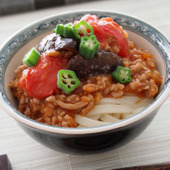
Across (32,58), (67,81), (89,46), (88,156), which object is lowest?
(88,156)

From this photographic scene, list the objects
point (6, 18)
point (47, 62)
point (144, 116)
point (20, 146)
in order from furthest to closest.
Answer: point (6, 18)
point (20, 146)
point (47, 62)
point (144, 116)

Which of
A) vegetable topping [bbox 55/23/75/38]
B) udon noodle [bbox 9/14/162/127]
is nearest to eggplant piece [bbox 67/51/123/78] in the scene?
udon noodle [bbox 9/14/162/127]

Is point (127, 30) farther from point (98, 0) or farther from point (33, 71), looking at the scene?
point (98, 0)

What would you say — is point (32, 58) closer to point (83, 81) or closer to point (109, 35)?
point (83, 81)

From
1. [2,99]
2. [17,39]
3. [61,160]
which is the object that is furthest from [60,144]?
[17,39]

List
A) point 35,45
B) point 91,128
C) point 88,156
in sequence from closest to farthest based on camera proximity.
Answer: point 91,128 → point 88,156 → point 35,45

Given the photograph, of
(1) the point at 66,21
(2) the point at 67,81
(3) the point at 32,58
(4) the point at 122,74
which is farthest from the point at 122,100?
(1) the point at 66,21
